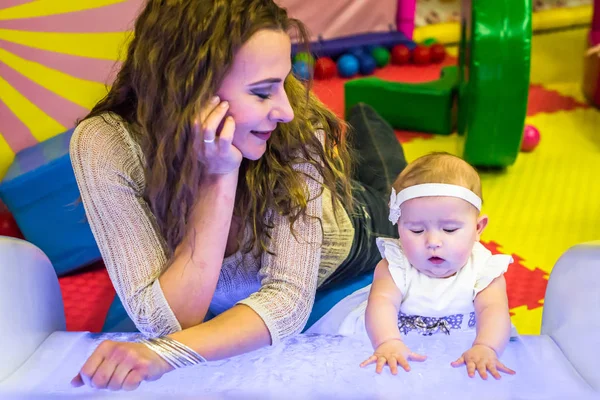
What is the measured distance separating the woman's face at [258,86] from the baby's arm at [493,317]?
40 cm

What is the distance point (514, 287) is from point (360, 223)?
0.59 meters

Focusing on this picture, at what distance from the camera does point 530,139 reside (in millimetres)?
2541

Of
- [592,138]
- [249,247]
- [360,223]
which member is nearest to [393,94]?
[592,138]

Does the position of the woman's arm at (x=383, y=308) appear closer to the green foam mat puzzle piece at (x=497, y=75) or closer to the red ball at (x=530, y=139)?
the green foam mat puzzle piece at (x=497, y=75)

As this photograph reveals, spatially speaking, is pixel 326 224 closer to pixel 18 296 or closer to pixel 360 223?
pixel 360 223

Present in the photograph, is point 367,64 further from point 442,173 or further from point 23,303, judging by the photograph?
point 23,303

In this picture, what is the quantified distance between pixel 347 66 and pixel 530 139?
1.01 m

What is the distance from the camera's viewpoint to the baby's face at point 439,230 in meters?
1.04

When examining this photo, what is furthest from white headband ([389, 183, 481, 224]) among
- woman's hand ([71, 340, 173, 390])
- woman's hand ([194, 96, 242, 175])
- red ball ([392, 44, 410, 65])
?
red ball ([392, 44, 410, 65])

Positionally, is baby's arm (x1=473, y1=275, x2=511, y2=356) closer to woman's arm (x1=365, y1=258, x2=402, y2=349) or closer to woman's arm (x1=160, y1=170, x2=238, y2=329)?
woman's arm (x1=365, y1=258, x2=402, y2=349)

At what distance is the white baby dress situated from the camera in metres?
1.09

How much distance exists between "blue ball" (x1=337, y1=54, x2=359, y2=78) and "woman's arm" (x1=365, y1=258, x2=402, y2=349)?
88.1 inches

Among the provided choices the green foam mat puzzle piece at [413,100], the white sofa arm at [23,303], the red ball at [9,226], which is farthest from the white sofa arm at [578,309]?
the green foam mat puzzle piece at [413,100]

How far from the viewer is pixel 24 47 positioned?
1.91 metres
